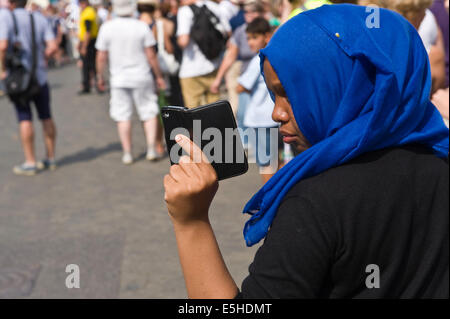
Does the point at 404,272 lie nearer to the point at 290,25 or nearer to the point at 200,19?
the point at 290,25

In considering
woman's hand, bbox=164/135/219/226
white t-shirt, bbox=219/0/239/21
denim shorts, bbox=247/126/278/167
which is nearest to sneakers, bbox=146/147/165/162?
denim shorts, bbox=247/126/278/167

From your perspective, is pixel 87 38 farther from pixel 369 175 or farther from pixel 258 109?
pixel 369 175

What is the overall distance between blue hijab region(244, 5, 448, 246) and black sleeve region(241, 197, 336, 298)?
86 mm

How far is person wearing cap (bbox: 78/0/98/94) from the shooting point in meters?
12.6

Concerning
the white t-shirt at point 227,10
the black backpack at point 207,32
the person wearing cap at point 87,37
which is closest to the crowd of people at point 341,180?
the black backpack at point 207,32

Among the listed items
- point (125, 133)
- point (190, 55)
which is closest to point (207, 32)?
point (190, 55)

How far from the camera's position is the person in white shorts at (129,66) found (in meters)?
7.24

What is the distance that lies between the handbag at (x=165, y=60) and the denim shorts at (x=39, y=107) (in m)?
1.49

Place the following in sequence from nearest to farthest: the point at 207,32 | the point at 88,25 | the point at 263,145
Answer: the point at 263,145
the point at 207,32
the point at 88,25

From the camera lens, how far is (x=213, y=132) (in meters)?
1.46

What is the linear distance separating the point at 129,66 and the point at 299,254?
631 centimetres

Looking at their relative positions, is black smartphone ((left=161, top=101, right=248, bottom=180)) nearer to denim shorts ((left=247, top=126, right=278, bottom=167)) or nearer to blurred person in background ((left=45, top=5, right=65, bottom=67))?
denim shorts ((left=247, top=126, right=278, bottom=167))

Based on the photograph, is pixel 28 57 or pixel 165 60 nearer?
pixel 28 57
